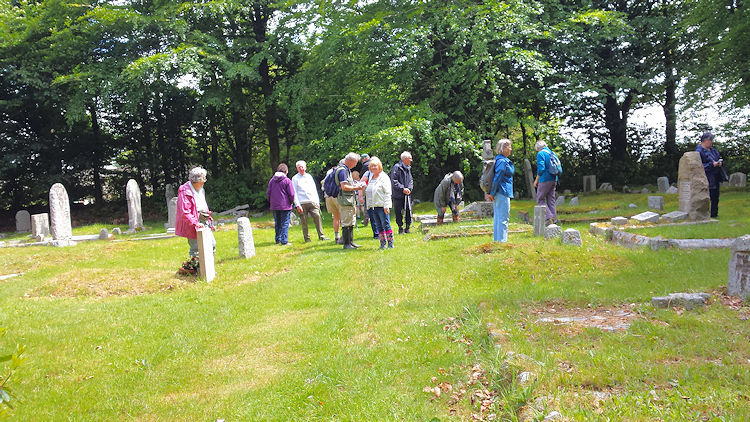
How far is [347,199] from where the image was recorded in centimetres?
1037

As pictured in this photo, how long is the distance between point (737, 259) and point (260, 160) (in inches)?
1155

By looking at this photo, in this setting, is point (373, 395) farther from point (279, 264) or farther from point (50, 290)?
point (50, 290)

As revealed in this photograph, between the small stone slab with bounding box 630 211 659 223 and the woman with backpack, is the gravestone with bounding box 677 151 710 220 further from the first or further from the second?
the woman with backpack

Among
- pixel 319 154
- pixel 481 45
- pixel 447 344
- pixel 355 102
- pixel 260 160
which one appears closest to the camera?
pixel 447 344

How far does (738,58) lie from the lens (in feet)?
57.3

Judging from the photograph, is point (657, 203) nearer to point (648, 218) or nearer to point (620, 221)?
point (648, 218)

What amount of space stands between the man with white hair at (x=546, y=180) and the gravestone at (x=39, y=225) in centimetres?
1602

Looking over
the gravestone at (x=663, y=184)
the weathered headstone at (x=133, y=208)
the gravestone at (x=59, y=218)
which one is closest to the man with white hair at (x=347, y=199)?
the gravestone at (x=59, y=218)

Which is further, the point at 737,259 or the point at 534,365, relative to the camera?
the point at 737,259

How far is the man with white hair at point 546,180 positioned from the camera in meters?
10.8

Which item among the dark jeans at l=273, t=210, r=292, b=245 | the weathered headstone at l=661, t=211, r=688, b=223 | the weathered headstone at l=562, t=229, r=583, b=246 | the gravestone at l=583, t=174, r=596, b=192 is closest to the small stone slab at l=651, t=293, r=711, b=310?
the weathered headstone at l=562, t=229, r=583, b=246

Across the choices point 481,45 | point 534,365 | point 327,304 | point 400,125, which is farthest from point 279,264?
point 481,45

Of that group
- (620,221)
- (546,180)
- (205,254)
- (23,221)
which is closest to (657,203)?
(620,221)

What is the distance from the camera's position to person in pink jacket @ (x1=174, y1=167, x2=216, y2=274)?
859cm
